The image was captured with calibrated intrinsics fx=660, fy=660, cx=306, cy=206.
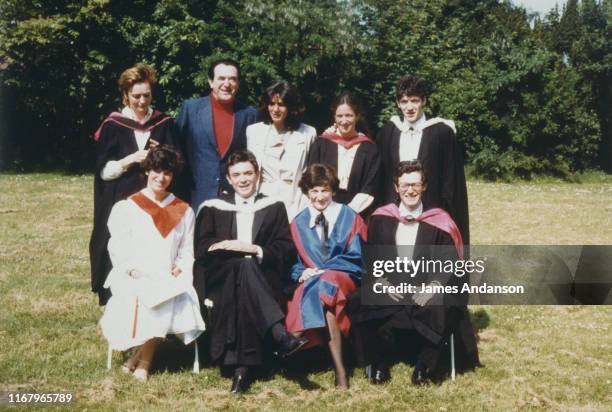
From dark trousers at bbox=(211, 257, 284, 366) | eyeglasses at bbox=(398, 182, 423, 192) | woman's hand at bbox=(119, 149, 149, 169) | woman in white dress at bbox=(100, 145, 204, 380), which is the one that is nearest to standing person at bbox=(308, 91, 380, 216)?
eyeglasses at bbox=(398, 182, 423, 192)

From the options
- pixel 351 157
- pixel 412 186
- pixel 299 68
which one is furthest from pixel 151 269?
pixel 299 68

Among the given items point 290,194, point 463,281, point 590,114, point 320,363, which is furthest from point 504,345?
point 590,114

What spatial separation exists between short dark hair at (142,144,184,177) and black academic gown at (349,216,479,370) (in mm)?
1464

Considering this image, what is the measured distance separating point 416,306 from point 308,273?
30.4 inches

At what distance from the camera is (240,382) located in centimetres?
436

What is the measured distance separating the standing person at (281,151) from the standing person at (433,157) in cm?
67

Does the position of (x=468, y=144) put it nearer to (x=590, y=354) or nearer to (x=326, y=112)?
(x=326, y=112)

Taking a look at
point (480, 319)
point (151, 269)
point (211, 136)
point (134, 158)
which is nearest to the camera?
Answer: point (151, 269)

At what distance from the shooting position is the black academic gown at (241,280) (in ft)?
14.5

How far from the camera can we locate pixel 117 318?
448 cm

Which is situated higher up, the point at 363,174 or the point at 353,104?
the point at 353,104

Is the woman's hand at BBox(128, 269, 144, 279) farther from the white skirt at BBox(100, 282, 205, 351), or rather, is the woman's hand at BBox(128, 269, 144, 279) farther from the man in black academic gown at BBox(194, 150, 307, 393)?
the man in black academic gown at BBox(194, 150, 307, 393)

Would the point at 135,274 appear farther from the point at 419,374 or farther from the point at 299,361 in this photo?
the point at 419,374

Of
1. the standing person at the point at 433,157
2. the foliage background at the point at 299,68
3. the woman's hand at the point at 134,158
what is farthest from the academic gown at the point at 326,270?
the foliage background at the point at 299,68
